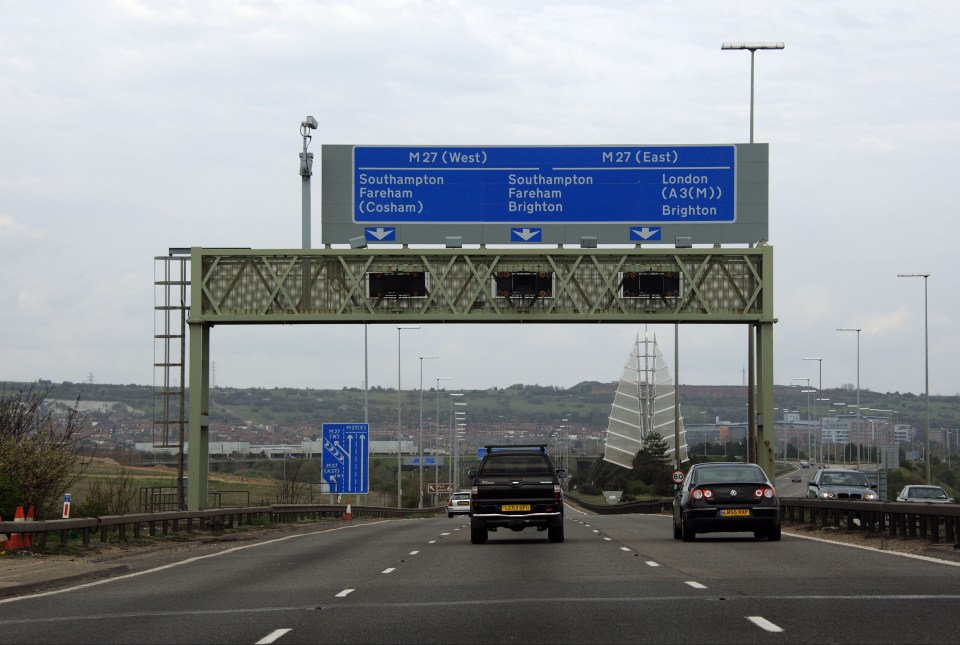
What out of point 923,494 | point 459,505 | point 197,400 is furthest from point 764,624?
point 459,505

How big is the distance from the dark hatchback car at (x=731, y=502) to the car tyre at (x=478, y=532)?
15.0ft

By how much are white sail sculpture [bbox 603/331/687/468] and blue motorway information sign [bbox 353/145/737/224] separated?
515 ft

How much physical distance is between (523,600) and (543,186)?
22.6 metres

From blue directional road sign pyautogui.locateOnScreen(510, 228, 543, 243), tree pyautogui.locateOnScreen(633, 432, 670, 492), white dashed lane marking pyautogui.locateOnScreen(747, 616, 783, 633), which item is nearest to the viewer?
white dashed lane marking pyautogui.locateOnScreen(747, 616, 783, 633)

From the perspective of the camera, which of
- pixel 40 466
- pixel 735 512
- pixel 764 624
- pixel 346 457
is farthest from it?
pixel 346 457

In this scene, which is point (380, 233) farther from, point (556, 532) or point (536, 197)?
point (556, 532)

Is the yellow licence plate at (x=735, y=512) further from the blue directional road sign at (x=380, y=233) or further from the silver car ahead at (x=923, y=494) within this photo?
the silver car ahead at (x=923, y=494)

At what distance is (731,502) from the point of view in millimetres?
27719

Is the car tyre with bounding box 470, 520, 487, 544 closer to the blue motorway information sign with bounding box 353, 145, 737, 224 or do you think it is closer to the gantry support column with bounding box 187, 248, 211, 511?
the blue motorway information sign with bounding box 353, 145, 737, 224

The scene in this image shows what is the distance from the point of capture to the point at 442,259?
3816cm

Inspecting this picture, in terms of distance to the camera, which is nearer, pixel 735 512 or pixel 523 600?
pixel 523 600

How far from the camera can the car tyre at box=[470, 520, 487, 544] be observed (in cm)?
3088

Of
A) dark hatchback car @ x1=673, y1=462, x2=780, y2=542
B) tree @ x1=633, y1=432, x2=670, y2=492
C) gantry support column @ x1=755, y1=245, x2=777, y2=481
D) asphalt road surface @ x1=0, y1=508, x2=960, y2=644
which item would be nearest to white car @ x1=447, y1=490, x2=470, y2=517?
gantry support column @ x1=755, y1=245, x2=777, y2=481

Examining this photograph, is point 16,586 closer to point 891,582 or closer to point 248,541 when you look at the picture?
point 891,582
